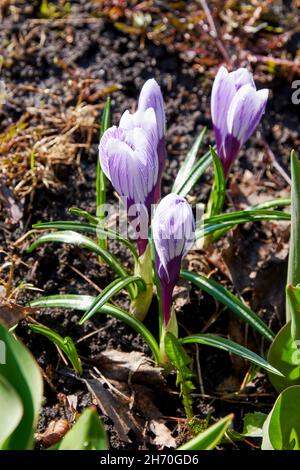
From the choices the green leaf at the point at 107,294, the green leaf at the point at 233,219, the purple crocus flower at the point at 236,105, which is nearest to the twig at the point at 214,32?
the purple crocus flower at the point at 236,105

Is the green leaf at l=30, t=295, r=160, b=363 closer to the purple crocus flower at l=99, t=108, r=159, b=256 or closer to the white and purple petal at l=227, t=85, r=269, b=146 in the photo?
the purple crocus flower at l=99, t=108, r=159, b=256

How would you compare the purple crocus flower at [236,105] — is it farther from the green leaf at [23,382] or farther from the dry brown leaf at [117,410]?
the green leaf at [23,382]

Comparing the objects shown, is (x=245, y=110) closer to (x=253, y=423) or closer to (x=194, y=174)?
(x=194, y=174)

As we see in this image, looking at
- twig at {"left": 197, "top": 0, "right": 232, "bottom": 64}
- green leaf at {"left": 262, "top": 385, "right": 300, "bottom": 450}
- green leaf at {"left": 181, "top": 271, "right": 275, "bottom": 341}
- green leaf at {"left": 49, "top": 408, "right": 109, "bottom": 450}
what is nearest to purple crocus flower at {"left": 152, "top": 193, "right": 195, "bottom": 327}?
green leaf at {"left": 181, "top": 271, "right": 275, "bottom": 341}

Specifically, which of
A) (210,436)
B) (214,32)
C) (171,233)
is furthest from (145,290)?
(214,32)
